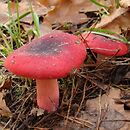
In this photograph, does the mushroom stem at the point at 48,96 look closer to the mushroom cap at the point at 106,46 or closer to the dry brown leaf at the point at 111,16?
the mushroom cap at the point at 106,46

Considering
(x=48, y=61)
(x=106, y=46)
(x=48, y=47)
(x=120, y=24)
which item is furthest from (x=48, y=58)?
(x=120, y=24)

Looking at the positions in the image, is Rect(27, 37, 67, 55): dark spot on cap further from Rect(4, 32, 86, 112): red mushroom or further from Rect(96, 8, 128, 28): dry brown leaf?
Rect(96, 8, 128, 28): dry brown leaf

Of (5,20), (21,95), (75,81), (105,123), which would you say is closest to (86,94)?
(75,81)

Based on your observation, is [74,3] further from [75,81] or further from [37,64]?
[37,64]

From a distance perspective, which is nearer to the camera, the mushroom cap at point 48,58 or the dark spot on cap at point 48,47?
the mushroom cap at point 48,58

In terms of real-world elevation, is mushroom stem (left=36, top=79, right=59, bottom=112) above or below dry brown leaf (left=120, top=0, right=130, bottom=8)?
below

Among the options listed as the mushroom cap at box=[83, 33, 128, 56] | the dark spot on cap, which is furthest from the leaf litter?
the dark spot on cap

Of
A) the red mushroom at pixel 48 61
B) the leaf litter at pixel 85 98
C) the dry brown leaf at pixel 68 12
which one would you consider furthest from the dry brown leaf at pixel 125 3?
the dry brown leaf at pixel 68 12

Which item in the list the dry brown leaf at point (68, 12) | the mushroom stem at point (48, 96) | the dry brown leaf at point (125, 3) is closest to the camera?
the mushroom stem at point (48, 96)
